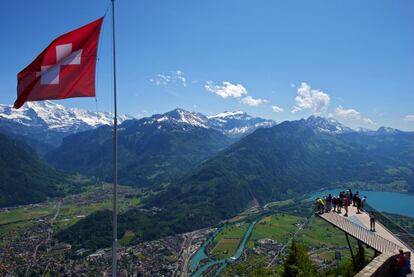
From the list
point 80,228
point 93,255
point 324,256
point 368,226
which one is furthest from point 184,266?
point 368,226

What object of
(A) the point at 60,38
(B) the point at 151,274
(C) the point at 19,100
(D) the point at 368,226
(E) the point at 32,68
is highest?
(A) the point at 60,38

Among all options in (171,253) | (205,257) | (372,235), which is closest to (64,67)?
(372,235)

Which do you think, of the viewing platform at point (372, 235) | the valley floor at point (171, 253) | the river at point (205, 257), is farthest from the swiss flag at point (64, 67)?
the river at point (205, 257)

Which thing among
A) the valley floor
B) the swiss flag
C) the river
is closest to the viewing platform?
the swiss flag

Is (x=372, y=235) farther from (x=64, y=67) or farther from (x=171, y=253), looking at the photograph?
(x=171, y=253)

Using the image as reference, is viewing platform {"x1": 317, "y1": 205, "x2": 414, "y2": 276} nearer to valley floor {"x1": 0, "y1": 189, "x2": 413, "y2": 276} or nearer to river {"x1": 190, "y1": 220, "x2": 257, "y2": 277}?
valley floor {"x1": 0, "y1": 189, "x2": 413, "y2": 276}

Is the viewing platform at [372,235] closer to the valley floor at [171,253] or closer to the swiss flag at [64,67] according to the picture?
the swiss flag at [64,67]

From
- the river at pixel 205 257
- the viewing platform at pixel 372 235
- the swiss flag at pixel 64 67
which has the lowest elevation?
the river at pixel 205 257

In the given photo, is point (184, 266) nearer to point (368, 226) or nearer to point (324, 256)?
point (324, 256)
